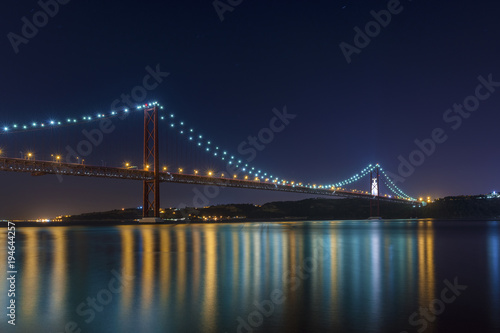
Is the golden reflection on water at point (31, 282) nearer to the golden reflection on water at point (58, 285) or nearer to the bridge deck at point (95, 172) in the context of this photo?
the golden reflection on water at point (58, 285)

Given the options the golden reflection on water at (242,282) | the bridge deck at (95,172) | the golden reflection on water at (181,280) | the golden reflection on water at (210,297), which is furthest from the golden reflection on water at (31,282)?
the bridge deck at (95,172)

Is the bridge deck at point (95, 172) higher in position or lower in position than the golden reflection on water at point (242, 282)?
higher

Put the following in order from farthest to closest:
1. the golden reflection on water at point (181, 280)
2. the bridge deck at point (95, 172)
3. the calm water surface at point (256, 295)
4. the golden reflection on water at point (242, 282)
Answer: the bridge deck at point (95, 172) < the golden reflection on water at point (181, 280) < the golden reflection on water at point (242, 282) < the calm water surface at point (256, 295)

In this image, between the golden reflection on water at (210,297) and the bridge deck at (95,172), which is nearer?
the golden reflection on water at (210,297)

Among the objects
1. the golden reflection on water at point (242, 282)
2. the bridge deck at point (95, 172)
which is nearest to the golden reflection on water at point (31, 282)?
the golden reflection on water at point (242, 282)

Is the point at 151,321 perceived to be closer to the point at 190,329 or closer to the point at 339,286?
the point at 190,329

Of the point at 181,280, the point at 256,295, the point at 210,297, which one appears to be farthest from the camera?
the point at 181,280

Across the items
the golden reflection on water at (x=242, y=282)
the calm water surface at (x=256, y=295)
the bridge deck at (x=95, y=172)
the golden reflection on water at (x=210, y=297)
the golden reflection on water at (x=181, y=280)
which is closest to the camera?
the calm water surface at (x=256, y=295)

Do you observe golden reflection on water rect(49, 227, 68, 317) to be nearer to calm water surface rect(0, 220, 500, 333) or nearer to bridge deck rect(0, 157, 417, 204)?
calm water surface rect(0, 220, 500, 333)

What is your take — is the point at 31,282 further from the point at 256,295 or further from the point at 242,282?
the point at 256,295

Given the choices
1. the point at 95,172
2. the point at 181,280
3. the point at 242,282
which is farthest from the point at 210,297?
the point at 95,172

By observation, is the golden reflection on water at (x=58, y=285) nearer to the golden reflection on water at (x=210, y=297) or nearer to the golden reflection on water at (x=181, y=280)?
the golden reflection on water at (x=181, y=280)

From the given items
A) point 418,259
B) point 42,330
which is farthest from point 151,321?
point 418,259
